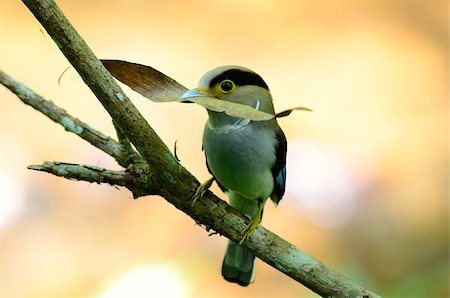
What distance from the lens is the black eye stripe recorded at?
128cm

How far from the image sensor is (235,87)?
1312 mm

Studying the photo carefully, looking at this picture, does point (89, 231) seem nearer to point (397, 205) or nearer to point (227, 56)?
point (227, 56)

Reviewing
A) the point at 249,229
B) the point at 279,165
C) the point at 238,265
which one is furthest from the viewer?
the point at 238,265

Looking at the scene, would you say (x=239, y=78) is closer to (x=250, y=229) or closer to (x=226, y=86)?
(x=226, y=86)

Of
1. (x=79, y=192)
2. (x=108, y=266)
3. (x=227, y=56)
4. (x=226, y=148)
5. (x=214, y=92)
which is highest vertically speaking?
(x=227, y=56)

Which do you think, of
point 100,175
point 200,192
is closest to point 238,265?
point 200,192

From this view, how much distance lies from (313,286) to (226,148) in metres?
0.30

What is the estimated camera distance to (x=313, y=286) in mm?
1264

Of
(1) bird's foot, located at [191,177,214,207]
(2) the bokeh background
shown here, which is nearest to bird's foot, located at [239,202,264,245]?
(1) bird's foot, located at [191,177,214,207]

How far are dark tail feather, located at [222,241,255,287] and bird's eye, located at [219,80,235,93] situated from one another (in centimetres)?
44

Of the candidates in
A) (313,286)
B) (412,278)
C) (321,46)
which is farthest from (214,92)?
(321,46)

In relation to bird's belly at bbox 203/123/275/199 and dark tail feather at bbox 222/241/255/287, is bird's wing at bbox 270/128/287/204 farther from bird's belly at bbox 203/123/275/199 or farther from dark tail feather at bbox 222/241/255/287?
dark tail feather at bbox 222/241/255/287

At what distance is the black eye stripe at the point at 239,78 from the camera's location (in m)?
1.28

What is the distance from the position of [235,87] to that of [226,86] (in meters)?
0.02
